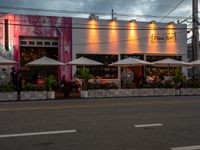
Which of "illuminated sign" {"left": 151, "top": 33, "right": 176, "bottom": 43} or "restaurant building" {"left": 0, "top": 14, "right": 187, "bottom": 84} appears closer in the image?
"restaurant building" {"left": 0, "top": 14, "right": 187, "bottom": 84}

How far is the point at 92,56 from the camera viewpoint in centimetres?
3372

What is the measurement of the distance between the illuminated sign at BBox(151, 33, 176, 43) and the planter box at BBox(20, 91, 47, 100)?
14333 millimetres

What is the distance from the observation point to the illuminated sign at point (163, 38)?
36188 mm

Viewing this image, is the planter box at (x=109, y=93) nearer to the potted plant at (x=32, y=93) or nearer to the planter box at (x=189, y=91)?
the potted plant at (x=32, y=93)

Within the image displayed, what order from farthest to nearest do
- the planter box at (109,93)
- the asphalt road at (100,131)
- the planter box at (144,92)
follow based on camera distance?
the planter box at (144,92) < the planter box at (109,93) < the asphalt road at (100,131)

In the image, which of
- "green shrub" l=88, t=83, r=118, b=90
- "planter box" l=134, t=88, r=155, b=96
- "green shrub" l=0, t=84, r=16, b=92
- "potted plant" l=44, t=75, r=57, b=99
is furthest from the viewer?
"planter box" l=134, t=88, r=155, b=96

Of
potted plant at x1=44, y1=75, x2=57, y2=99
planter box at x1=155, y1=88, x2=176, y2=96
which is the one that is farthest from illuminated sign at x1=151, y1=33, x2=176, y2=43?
potted plant at x1=44, y1=75, x2=57, y2=99

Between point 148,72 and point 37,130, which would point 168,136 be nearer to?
point 37,130

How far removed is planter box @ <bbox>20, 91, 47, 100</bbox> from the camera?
24.8 metres

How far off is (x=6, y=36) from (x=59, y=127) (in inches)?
811

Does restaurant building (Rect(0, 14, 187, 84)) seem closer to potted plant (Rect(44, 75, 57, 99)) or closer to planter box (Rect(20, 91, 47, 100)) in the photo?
potted plant (Rect(44, 75, 57, 99))

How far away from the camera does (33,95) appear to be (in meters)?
25.0

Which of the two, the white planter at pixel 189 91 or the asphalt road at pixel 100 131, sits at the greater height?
the white planter at pixel 189 91

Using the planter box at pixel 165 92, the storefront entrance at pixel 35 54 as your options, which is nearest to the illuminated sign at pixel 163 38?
the planter box at pixel 165 92
